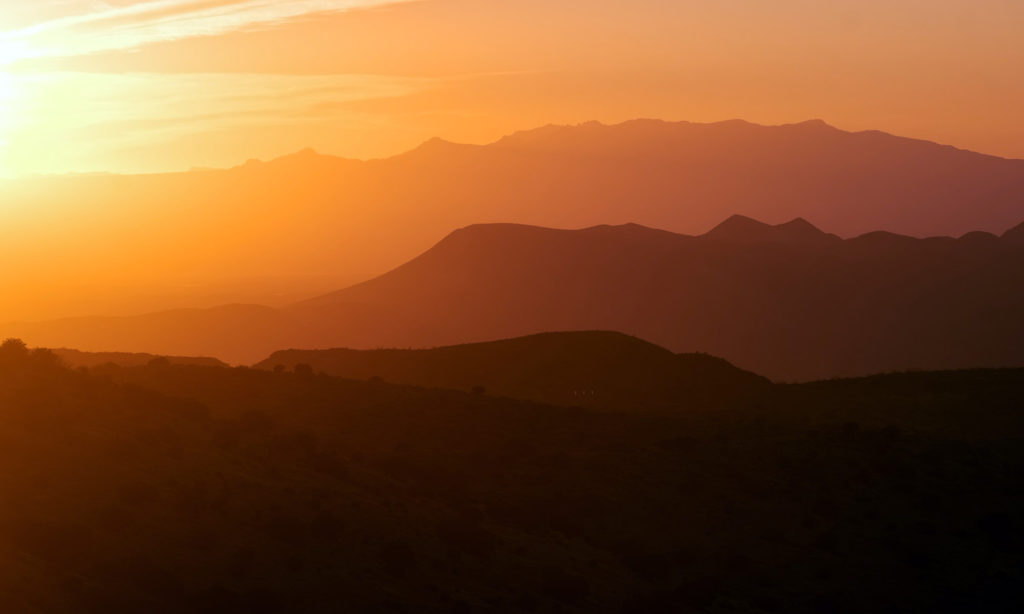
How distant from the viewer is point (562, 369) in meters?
78.1

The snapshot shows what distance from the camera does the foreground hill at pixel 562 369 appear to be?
236ft

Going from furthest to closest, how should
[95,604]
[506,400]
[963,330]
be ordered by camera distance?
[963,330] < [506,400] < [95,604]

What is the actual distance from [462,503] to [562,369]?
40.2 metres

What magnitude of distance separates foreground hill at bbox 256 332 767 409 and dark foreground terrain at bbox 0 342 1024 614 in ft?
62.9

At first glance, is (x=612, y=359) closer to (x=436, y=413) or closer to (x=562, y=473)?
(x=436, y=413)

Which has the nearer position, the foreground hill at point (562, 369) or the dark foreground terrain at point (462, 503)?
the dark foreground terrain at point (462, 503)

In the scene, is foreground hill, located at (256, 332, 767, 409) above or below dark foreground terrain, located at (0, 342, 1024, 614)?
above

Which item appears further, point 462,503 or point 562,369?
point 562,369

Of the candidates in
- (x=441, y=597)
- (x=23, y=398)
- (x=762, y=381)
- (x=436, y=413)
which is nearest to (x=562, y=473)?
(x=436, y=413)

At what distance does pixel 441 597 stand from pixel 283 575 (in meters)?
4.25

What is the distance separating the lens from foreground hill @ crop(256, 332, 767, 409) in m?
71.9

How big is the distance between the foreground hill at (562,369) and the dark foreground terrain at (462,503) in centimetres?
1918

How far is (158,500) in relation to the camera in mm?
32094

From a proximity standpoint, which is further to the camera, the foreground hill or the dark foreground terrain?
the foreground hill
